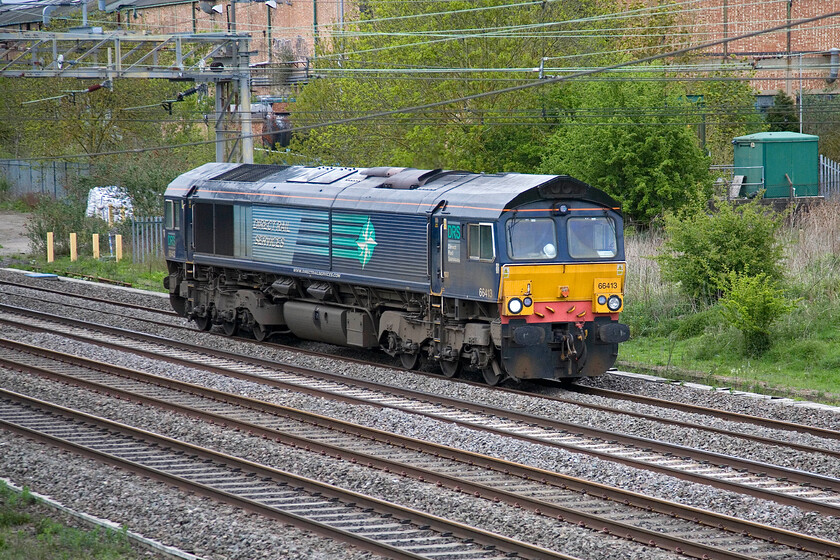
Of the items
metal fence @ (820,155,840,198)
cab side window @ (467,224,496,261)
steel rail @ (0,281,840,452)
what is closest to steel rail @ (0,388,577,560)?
steel rail @ (0,281,840,452)

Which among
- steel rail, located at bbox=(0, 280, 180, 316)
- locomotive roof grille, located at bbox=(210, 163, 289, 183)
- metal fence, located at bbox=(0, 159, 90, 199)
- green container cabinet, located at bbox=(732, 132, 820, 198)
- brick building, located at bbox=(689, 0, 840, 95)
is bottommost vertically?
steel rail, located at bbox=(0, 280, 180, 316)

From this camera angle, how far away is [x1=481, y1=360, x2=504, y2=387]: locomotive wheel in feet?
52.1

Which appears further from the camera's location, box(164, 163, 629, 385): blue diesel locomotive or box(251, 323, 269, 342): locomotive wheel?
box(251, 323, 269, 342): locomotive wheel

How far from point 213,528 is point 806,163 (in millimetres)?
31435

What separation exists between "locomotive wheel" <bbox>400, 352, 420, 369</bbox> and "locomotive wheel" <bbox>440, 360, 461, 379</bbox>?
58 cm

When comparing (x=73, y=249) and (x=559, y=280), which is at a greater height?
(x=73, y=249)

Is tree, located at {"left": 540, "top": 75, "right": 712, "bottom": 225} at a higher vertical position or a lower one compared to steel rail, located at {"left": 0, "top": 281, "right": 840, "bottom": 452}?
higher

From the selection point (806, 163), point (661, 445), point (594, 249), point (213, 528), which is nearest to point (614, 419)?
point (661, 445)

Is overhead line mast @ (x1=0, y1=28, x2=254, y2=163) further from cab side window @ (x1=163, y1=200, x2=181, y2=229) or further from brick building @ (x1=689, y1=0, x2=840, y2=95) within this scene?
brick building @ (x1=689, y1=0, x2=840, y2=95)

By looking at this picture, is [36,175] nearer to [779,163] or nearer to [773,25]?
[773,25]

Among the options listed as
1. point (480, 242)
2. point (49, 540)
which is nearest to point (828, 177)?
point (480, 242)

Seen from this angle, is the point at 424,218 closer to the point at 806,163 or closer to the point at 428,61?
the point at 428,61

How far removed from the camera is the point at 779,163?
35.8m

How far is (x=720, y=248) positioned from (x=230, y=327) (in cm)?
985
